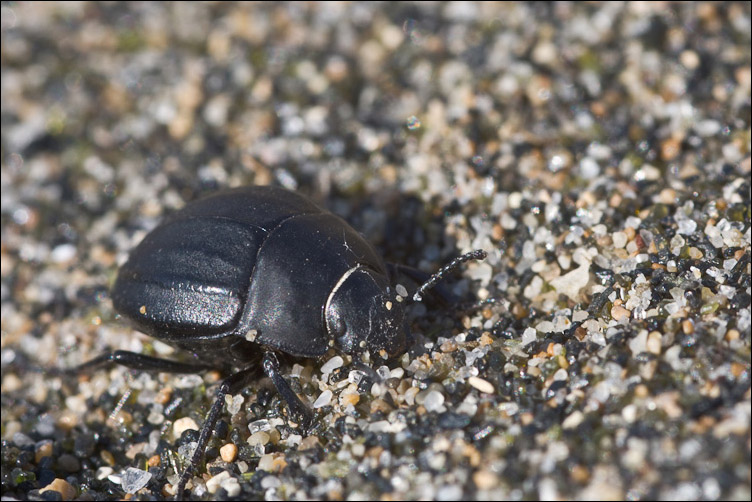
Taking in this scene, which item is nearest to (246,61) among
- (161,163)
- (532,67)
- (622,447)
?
(161,163)

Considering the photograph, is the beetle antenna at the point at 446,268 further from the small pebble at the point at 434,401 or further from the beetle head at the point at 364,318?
the small pebble at the point at 434,401

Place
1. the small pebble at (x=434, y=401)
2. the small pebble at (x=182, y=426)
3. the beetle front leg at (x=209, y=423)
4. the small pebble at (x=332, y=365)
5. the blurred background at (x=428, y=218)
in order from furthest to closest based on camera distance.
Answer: the small pebble at (x=182, y=426)
the small pebble at (x=332, y=365)
the beetle front leg at (x=209, y=423)
the small pebble at (x=434, y=401)
the blurred background at (x=428, y=218)

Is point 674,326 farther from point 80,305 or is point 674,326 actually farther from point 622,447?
point 80,305

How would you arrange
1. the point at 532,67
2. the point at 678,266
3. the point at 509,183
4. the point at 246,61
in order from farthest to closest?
the point at 246,61 → the point at 532,67 → the point at 509,183 → the point at 678,266

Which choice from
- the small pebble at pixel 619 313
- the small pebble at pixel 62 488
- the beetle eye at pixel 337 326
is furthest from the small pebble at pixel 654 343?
the small pebble at pixel 62 488

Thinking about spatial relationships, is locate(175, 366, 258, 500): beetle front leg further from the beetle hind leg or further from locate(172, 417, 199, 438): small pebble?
the beetle hind leg

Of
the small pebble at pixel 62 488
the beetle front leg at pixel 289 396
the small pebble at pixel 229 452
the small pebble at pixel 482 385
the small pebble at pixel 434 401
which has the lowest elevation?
the small pebble at pixel 62 488
